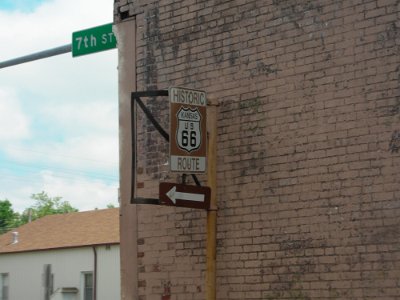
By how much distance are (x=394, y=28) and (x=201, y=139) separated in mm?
2395

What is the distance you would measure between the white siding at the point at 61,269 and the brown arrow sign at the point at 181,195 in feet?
63.0

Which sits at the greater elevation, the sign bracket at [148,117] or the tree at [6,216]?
the tree at [6,216]

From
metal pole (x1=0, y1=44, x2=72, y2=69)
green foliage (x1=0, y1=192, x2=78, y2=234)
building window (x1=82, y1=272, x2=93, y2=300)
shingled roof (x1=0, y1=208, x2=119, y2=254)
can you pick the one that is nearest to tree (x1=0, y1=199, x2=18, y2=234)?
green foliage (x1=0, y1=192, x2=78, y2=234)

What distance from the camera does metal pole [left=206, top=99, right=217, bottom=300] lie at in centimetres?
853

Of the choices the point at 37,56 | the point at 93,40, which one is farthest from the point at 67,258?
the point at 93,40

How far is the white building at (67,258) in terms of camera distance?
27.9 metres

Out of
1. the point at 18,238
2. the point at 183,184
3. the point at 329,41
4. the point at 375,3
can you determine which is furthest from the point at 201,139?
the point at 18,238

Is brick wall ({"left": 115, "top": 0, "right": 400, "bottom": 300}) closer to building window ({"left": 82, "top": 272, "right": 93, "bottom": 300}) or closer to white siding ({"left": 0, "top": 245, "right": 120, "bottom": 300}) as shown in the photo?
white siding ({"left": 0, "top": 245, "right": 120, "bottom": 300})

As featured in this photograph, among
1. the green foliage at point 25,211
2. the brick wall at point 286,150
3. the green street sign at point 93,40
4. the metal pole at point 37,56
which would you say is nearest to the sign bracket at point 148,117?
the brick wall at point 286,150

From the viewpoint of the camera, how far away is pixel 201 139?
8586 mm

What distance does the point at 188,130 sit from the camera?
8.46 metres

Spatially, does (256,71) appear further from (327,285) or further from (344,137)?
(327,285)

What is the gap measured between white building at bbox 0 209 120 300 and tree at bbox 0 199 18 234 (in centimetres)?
3454

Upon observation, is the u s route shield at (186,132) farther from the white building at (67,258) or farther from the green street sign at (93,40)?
the white building at (67,258)
